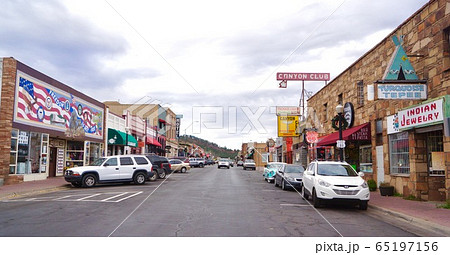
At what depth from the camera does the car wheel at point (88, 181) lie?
18703 millimetres

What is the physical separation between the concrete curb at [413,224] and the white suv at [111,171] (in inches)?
518

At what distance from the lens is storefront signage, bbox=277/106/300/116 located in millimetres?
41031

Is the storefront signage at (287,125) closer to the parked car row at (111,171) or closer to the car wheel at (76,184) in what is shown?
the parked car row at (111,171)

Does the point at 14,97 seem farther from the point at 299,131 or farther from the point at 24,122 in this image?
the point at 299,131


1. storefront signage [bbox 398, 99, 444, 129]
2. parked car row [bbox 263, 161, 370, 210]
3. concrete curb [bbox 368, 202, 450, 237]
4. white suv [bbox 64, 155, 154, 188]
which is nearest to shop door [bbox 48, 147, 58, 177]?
white suv [bbox 64, 155, 154, 188]

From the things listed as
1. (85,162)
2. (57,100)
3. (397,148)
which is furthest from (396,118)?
(85,162)

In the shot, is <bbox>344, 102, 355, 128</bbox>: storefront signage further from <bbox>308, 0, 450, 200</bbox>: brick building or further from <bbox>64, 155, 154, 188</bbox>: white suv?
<bbox>64, 155, 154, 188</bbox>: white suv

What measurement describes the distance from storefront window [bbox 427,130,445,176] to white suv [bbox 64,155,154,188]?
45.9 feet

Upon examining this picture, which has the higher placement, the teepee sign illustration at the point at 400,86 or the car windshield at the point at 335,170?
the teepee sign illustration at the point at 400,86

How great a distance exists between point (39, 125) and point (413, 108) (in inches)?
783

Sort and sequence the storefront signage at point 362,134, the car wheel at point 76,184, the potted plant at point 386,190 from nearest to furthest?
the potted plant at point 386,190 < the storefront signage at point 362,134 < the car wheel at point 76,184

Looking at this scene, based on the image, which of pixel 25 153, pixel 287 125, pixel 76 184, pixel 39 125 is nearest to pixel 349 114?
pixel 76 184

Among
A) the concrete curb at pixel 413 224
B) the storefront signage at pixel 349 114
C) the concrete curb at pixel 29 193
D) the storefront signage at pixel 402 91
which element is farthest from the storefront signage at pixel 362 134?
the concrete curb at pixel 29 193

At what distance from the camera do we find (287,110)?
41.9 metres
